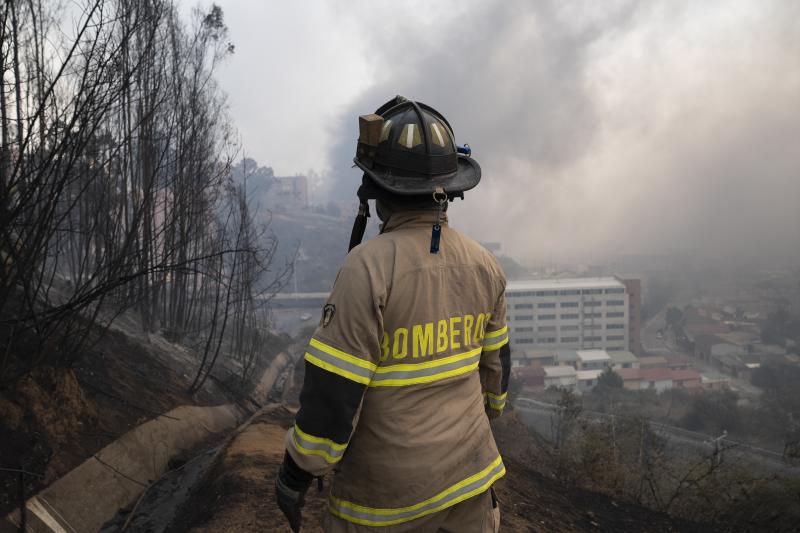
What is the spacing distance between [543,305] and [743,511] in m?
41.6

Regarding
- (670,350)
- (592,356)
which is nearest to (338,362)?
(592,356)

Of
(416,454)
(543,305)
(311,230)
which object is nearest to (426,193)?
(416,454)

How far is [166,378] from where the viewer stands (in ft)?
26.3

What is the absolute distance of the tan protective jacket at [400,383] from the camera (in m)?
1.63

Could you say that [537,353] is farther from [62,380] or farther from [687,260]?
[687,260]

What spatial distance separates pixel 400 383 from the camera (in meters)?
1.73

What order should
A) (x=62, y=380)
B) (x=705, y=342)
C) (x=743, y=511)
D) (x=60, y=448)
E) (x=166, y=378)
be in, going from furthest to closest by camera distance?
(x=705, y=342) < (x=166, y=378) < (x=743, y=511) < (x=62, y=380) < (x=60, y=448)

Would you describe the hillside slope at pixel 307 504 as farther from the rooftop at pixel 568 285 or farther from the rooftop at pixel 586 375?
the rooftop at pixel 568 285

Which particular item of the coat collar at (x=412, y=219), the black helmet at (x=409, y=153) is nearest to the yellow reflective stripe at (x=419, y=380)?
the coat collar at (x=412, y=219)

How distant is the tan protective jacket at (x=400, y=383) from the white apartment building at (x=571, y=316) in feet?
143

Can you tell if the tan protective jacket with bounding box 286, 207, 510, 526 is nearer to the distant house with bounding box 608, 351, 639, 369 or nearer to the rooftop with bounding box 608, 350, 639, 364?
the distant house with bounding box 608, 351, 639, 369

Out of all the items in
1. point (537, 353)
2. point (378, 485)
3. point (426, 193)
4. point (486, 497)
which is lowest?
point (537, 353)

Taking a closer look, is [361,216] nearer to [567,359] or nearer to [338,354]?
[338,354]

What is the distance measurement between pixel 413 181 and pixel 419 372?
0.64 m
